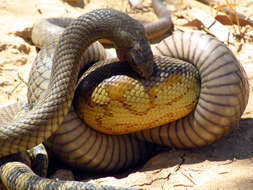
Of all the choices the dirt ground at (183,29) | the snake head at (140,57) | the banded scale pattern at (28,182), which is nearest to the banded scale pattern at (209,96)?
the dirt ground at (183,29)

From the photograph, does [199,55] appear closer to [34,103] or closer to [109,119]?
[109,119]

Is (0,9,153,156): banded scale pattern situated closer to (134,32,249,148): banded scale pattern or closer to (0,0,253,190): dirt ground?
(134,32,249,148): banded scale pattern

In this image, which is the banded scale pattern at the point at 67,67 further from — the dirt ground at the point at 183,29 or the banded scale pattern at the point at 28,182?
the dirt ground at the point at 183,29

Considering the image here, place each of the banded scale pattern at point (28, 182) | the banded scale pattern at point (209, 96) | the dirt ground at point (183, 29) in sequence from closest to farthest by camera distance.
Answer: the banded scale pattern at point (28, 182), the dirt ground at point (183, 29), the banded scale pattern at point (209, 96)

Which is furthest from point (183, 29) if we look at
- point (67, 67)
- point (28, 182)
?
point (28, 182)

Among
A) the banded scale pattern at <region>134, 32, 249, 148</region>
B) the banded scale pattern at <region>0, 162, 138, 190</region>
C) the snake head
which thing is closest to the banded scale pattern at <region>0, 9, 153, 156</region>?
the snake head

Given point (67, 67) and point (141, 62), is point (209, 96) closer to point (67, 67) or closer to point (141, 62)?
point (141, 62)
